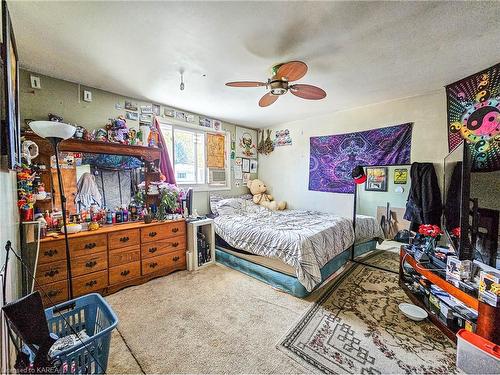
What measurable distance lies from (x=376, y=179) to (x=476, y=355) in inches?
86.1

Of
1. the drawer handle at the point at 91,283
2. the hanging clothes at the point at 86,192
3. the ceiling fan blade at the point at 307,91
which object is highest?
the ceiling fan blade at the point at 307,91

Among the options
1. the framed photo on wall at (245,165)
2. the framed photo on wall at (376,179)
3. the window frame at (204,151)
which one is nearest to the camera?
the framed photo on wall at (376,179)

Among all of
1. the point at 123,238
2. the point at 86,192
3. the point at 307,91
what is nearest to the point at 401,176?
the point at 307,91

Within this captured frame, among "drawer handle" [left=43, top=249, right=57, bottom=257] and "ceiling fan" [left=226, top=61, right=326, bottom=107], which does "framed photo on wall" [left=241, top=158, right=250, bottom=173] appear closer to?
"ceiling fan" [left=226, top=61, right=326, bottom=107]

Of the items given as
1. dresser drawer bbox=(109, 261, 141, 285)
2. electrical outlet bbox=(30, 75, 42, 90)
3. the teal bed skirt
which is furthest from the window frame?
dresser drawer bbox=(109, 261, 141, 285)

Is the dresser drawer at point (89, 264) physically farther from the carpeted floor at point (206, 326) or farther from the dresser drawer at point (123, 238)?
the carpeted floor at point (206, 326)

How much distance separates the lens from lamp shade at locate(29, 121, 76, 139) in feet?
4.78

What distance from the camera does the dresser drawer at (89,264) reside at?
1998 mm

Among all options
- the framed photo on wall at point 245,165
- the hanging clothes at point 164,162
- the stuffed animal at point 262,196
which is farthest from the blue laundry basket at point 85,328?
the framed photo on wall at point 245,165

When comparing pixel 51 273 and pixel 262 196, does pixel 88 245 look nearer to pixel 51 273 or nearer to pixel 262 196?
pixel 51 273

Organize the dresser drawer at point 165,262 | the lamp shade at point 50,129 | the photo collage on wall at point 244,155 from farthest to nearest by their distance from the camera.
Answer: the photo collage on wall at point 244,155 < the dresser drawer at point 165,262 < the lamp shade at point 50,129

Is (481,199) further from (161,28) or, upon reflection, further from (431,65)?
(161,28)

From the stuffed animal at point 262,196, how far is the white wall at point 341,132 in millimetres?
191

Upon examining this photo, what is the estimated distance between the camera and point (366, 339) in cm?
158
